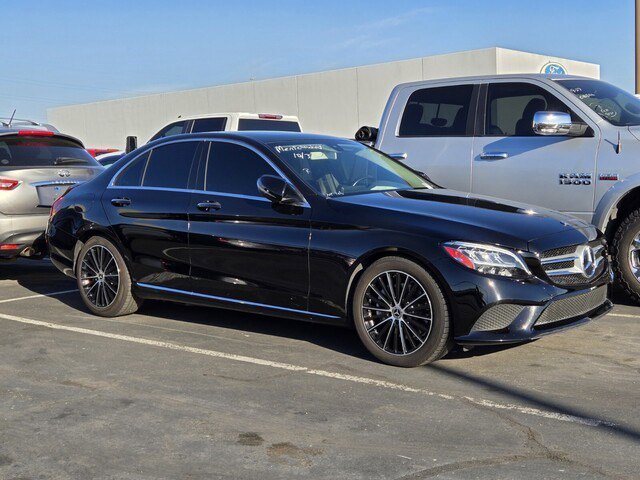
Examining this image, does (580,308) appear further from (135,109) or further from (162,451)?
(135,109)

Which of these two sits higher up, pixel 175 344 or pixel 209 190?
pixel 209 190

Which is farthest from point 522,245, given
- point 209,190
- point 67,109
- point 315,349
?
point 67,109

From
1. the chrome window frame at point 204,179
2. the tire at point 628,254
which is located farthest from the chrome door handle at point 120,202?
the tire at point 628,254

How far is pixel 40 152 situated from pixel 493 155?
5068 millimetres

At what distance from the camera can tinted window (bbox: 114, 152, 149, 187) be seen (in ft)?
24.3

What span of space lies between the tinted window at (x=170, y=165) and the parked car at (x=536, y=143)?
100 inches

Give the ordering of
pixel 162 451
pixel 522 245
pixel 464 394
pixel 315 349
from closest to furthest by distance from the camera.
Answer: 1. pixel 162 451
2. pixel 464 394
3. pixel 522 245
4. pixel 315 349

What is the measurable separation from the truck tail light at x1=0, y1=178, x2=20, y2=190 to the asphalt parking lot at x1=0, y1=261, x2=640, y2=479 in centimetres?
246

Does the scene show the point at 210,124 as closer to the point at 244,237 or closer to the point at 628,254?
the point at 244,237

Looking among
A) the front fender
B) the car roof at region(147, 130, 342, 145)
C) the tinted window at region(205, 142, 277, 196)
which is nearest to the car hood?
the tinted window at region(205, 142, 277, 196)

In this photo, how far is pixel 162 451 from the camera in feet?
13.9

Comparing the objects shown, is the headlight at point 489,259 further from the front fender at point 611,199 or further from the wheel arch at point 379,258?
the front fender at point 611,199

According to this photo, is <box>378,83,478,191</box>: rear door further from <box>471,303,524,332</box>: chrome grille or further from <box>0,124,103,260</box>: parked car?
<box>0,124,103,260</box>: parked car

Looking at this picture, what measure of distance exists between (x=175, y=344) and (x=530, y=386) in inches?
108
